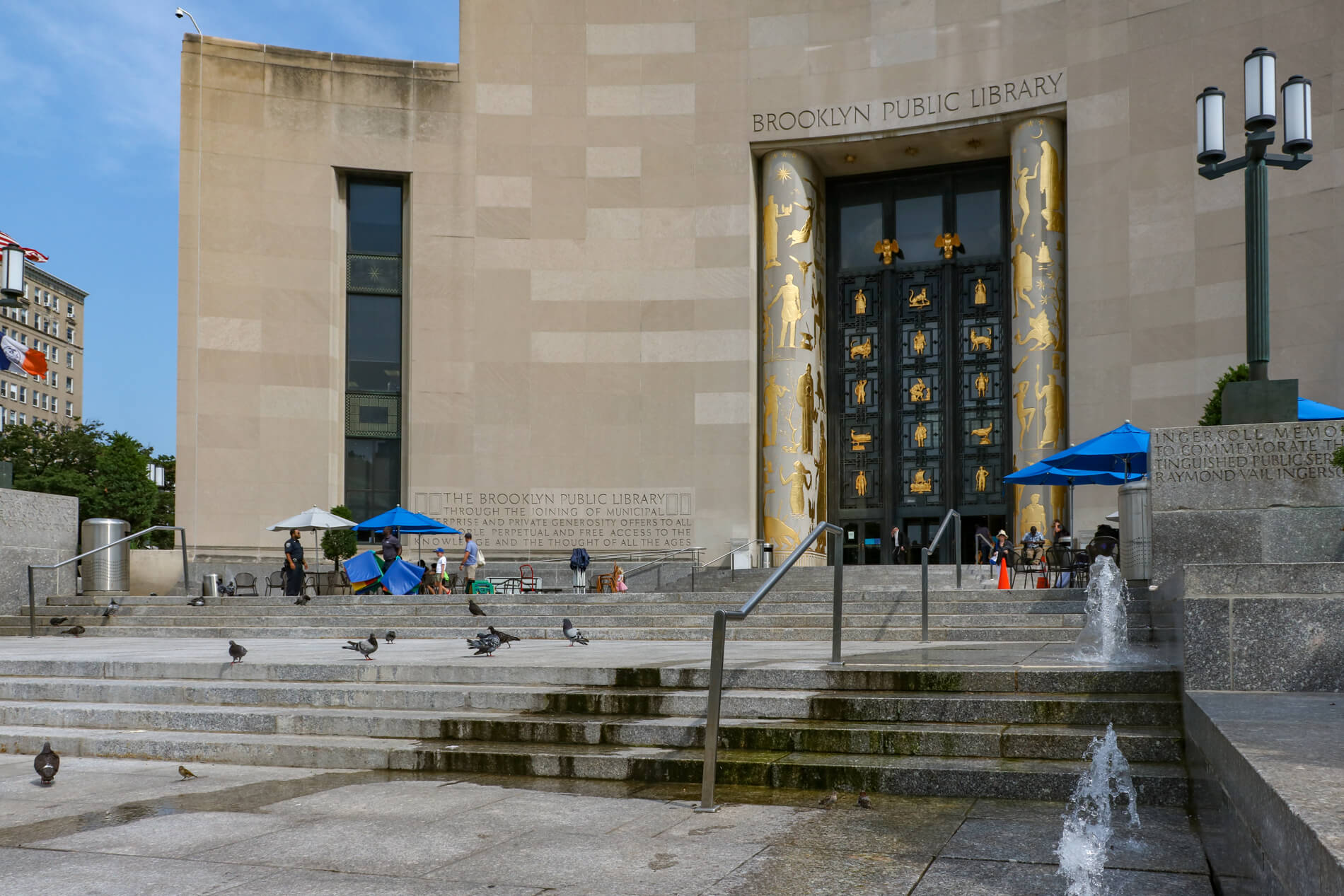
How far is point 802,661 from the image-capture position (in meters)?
9.29

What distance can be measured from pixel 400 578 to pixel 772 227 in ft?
46.3

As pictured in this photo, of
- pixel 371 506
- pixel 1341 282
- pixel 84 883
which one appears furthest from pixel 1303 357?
pixel 84 883

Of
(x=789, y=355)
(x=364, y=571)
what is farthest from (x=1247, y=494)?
(x=789, y=355)

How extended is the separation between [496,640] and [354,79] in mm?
23905

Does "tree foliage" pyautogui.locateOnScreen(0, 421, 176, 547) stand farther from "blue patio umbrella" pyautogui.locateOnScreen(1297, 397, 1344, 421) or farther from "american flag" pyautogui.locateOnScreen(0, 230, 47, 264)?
"blue patio umbrella" pyautogui.locateOnScreen(1297, 397, 1344, 421)

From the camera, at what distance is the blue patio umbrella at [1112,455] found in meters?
17.0

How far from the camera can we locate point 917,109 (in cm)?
2888

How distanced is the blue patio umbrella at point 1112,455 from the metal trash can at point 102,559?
54.5 ft

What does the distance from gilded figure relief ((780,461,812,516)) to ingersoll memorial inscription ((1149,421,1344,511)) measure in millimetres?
17348

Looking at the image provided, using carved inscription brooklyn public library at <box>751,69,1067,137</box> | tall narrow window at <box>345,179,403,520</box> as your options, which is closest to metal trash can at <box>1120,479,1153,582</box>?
carved inscription brooklyn public library at <box>751,69,1067,137</box>

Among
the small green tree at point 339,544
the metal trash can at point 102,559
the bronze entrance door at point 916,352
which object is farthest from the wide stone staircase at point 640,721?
the bronze entrance door at point 916,352

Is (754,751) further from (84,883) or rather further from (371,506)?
(371,506)

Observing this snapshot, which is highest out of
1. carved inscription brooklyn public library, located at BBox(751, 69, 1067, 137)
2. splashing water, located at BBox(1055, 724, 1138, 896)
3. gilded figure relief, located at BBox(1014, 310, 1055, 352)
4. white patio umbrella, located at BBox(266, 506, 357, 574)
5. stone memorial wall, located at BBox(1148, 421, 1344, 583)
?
carved inscription brooklyn public library, located at BBox(751, 69, 1067, 137)

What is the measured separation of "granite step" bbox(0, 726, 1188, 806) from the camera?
21.2 feet
